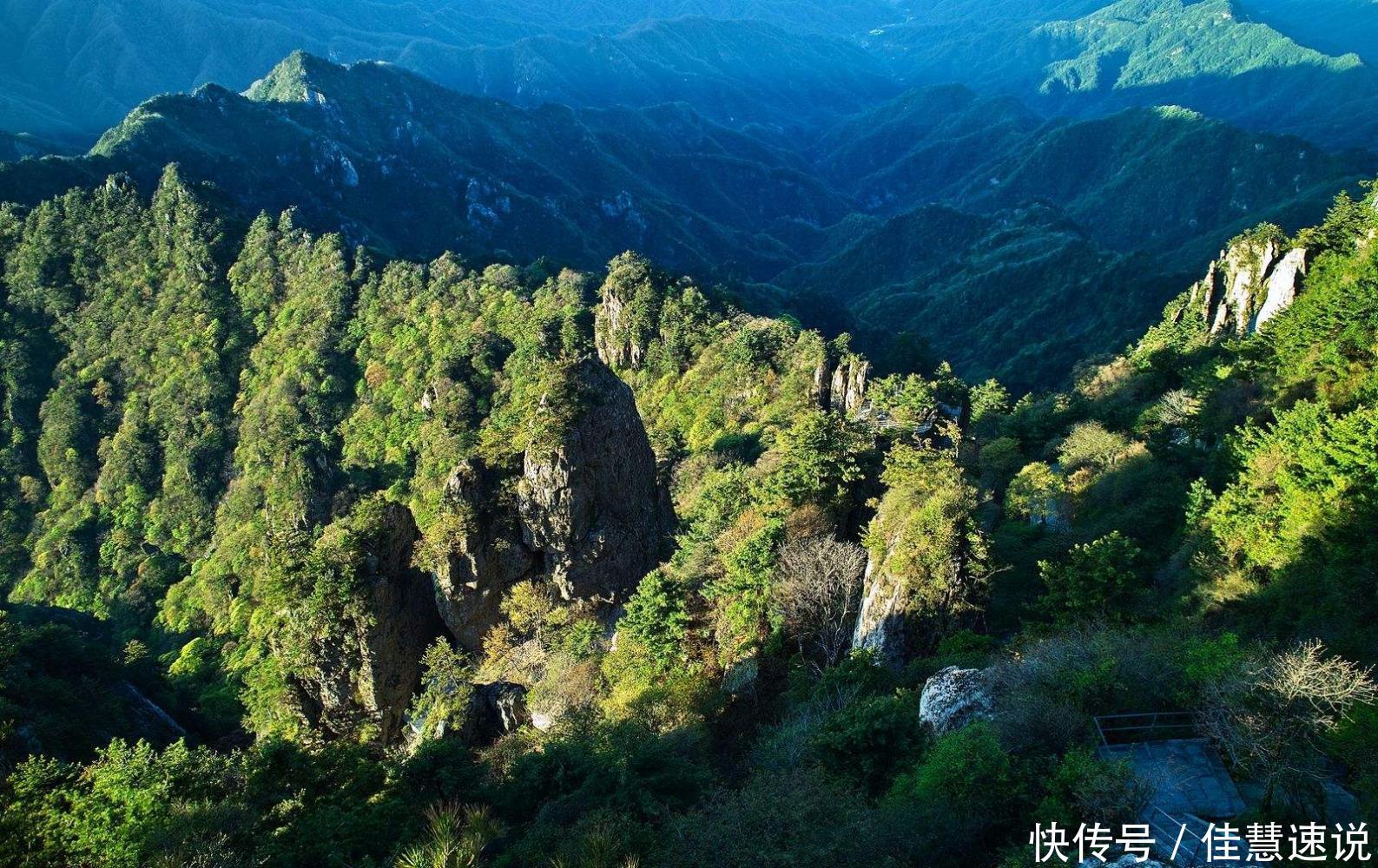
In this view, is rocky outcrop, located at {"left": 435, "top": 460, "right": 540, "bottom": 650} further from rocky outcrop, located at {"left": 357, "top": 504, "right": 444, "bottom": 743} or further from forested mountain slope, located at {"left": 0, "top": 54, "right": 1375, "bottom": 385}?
forested mountain slope, located at {"left": 0, "top": 54, "right": 1375, "bottom": 385}

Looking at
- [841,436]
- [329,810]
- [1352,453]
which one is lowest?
[329,810]

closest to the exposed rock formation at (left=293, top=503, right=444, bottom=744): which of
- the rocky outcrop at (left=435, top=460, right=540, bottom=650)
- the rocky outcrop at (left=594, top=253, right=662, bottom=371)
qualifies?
the rocky outcrop at (left=435, top=460, right=540, bottom=650)

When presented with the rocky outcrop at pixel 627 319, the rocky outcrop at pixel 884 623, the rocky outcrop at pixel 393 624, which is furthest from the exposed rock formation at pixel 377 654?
the rocky outcrop at pixel 627 319

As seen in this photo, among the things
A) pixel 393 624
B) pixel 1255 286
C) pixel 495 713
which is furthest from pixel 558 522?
pixel 1255 286

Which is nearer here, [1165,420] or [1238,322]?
[1165,420]

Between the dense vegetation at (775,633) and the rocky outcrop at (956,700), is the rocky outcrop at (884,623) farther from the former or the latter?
the rocky outcrop at (956,700)

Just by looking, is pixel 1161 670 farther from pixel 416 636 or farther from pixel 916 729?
pixel 416 636

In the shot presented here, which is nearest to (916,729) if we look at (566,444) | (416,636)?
(566,444)

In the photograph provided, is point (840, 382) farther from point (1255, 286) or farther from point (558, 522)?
point (558, 522)
